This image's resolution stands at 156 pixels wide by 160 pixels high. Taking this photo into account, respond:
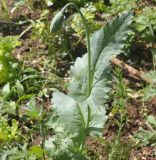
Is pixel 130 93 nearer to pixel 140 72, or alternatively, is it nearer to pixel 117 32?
pixel 140 72

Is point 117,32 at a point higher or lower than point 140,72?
higher

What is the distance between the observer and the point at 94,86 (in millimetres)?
2162

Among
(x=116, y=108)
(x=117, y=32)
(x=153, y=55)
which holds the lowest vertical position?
(x=116, y=108)

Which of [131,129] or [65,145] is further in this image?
[131,129]

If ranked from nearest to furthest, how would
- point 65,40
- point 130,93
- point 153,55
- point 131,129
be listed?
1. point 131,129
2. point 130,93
3. point 153,55
4. point 65,40

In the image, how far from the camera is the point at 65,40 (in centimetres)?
326

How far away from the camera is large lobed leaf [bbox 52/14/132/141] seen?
208 centimetres

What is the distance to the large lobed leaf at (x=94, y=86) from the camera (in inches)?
82.0

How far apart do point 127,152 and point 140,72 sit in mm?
775

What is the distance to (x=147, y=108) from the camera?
2756mm

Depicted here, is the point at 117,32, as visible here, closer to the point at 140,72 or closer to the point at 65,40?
the point at 140,72

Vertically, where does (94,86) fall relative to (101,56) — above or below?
below

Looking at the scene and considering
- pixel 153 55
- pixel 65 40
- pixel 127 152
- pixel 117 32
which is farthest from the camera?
pixel 65 40

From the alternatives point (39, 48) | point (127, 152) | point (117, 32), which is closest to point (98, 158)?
point (127, 152)
